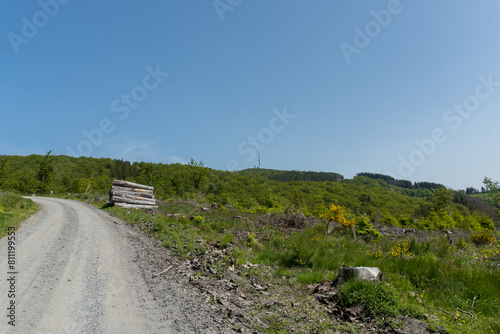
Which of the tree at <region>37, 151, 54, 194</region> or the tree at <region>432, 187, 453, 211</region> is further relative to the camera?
the tree at <region>37, 151, 54, 194</region>

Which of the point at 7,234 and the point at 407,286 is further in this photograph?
the point at 7,234

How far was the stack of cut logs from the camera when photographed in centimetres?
2020

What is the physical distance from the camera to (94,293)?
194 inches

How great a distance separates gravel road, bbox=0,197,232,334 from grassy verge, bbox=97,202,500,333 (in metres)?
1.22

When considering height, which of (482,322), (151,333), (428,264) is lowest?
(151,333)

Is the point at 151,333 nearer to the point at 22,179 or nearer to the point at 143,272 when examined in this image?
the point at 143,272

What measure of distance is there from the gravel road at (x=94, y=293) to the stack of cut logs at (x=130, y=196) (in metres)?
12.0

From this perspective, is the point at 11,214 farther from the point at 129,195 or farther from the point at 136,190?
the point at 136,190

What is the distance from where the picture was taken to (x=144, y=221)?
562 inches

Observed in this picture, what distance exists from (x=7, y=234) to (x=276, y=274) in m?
9.32

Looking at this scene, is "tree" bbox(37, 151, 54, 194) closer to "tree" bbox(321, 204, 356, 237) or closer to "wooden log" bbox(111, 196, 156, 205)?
"wooden log" bbox(111, 196, 156, 205)

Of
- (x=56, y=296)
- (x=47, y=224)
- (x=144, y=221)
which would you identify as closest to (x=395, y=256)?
(x=56, y=296)

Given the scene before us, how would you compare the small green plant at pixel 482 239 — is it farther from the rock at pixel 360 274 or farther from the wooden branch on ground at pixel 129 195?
the wooden branch on ground at pixel 129 195

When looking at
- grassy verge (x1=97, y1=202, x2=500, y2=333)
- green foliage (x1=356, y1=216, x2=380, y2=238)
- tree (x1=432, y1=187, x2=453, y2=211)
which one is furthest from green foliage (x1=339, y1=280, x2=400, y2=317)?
tree (x1=432, y1=187, x2=453, y2=211)
